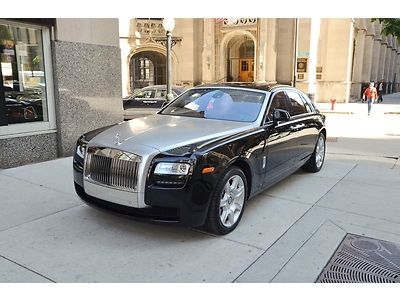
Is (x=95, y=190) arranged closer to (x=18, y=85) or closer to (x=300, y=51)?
(x=18, y=85)

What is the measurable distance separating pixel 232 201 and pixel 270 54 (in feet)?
76.7

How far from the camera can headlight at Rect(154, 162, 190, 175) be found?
12.1ft

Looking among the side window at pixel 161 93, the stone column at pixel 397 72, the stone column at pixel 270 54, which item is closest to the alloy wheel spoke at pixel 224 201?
the side window at pixel 161 93

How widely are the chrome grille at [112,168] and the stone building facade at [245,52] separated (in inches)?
893

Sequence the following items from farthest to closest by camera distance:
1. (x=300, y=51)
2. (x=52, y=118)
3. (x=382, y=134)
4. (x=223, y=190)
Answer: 1. (x=300, y=51)
2. (x=382, y=134)
3. (x=52, y=118)
4. (x=223, y=190)

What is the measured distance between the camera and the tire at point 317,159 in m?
6.79

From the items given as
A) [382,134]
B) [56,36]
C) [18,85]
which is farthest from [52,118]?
[382,134]

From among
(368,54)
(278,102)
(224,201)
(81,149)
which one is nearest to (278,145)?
(278,102)

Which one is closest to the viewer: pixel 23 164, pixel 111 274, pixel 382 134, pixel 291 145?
pixel 111 274

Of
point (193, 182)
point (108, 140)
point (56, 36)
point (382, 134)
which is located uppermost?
point (56, 36)

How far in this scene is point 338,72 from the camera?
29891mm

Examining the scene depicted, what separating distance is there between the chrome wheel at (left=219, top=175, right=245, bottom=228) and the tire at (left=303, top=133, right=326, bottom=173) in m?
2.80

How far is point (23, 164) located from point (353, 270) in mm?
5915

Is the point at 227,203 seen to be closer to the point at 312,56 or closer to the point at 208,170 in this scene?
the point at 208,170
